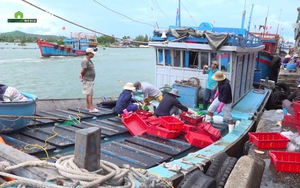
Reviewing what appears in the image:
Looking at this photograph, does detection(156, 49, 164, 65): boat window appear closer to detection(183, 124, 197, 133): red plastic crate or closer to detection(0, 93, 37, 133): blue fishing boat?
detection(183, 124, 197, 133): red plastic crate

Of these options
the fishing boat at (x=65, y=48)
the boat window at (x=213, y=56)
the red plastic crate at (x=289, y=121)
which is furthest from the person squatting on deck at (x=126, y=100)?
the fishing boat at (x=65, y=48)

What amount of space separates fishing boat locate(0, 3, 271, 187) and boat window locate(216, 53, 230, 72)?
0.03 m

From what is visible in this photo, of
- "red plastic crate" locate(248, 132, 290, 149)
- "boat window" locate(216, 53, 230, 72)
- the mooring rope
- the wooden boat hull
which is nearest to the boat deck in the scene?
"red plastic crate" locate(248, 132, 290, 149)

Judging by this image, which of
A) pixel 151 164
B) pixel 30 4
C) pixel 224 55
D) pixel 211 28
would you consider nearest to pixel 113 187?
pixel 151 164

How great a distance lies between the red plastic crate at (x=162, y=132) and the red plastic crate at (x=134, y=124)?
0.63 feet

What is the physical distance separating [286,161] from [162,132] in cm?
239

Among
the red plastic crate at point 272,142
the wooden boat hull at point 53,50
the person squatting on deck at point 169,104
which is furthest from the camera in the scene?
Answer: the wooden boat hull at point 53,50

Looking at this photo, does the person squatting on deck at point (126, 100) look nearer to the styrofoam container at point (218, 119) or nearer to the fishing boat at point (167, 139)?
the fishing boat at point (167, 139)

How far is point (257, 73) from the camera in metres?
12.5

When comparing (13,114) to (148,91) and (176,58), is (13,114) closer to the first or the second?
(148,91)

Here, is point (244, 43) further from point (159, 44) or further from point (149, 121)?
point (149, 121)

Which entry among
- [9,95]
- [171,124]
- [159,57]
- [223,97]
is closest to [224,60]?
[223,97]

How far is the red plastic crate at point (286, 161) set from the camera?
4043mm

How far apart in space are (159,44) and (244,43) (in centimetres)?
255
